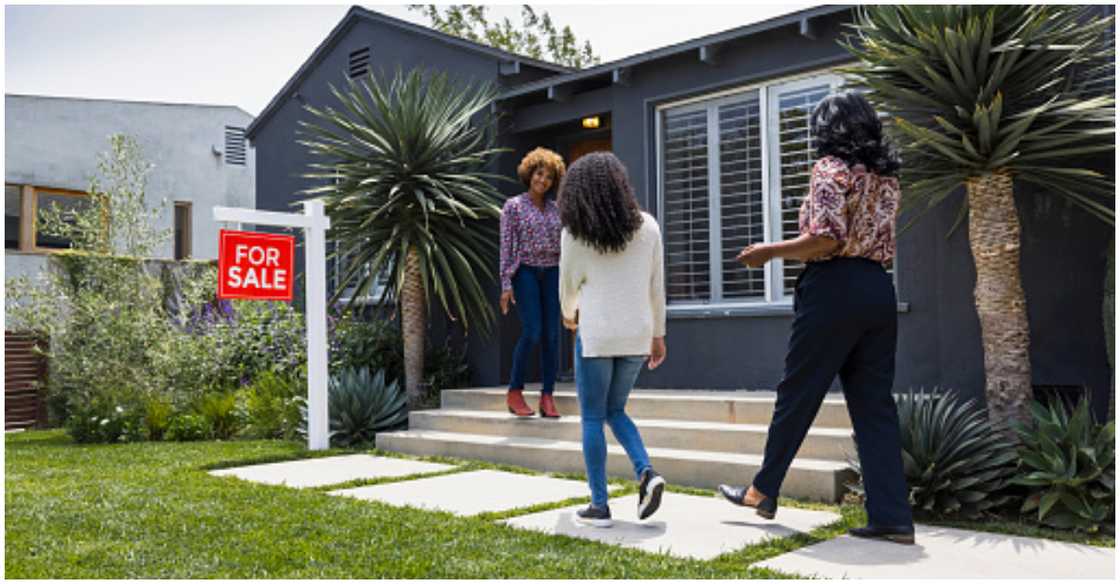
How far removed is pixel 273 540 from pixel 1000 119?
382 cm

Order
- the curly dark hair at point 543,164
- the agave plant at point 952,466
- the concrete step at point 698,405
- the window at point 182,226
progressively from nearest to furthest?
the agave plant at point 952,466
the concrete step at point 698,405
the curly dark hair at point 543,164
the window at point 182,226

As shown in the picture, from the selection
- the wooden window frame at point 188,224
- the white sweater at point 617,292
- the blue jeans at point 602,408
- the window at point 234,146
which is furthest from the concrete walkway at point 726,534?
the window at point 234,146

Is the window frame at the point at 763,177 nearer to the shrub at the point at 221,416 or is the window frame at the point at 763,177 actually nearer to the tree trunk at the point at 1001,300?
the tree trunk at the point at 1001,300

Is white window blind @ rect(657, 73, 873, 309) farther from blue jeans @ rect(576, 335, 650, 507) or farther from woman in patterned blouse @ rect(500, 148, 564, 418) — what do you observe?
blue jeans @ rect(576, 335, 650, 507)

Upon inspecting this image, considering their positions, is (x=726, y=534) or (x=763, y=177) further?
(x=763, y=177)

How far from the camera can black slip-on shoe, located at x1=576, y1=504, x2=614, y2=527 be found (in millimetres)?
3996

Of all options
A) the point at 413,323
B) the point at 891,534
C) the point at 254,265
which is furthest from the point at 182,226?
the point at 891,534

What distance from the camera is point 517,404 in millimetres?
6438

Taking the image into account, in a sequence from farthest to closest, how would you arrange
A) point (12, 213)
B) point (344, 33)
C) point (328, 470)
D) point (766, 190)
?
1. point (12, 213)
2. point (344, 33)
3. point (766, 190)
4. point (328, 470)

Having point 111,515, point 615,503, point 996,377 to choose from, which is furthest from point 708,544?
point 111,515

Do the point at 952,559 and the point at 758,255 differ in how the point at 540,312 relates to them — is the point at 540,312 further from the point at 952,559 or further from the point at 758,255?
the point at 952,559

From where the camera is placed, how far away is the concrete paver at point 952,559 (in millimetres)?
3230

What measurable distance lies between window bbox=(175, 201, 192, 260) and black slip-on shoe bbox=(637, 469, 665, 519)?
15.1 metres

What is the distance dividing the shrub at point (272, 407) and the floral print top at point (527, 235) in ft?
7.99
